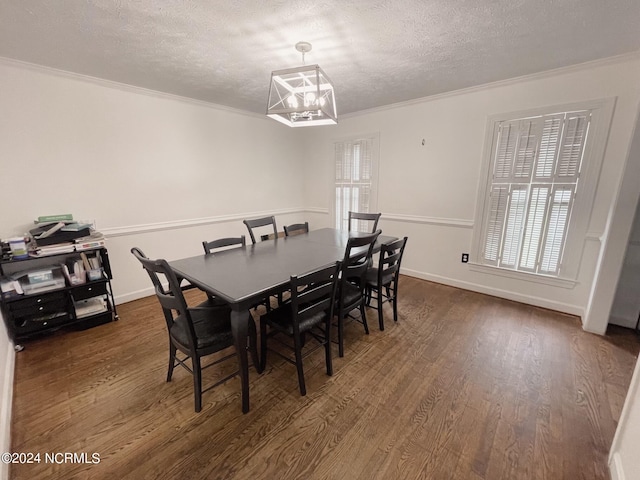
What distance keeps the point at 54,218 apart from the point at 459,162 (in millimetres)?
4395

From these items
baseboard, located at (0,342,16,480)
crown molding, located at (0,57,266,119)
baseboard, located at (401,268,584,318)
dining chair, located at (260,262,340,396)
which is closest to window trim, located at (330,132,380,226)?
baseboard, located at (401,268,584,318)

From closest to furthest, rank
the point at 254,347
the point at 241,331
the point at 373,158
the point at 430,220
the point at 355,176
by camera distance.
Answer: the point at 241,331
the point at 254,347
the point at 430,220
the point at 373,158
the point at 355,176

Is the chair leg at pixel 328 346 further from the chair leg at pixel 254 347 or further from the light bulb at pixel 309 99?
the light bulb at pixel 309 99

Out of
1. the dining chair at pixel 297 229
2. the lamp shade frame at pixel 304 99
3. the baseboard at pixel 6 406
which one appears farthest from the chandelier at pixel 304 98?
the baseboard at pixel 6 406

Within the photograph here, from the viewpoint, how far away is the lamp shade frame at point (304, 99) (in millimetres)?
1840

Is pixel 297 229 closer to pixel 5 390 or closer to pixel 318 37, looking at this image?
pixel 318 37

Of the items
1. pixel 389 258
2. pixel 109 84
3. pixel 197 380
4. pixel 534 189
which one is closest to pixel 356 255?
pixel 389 258

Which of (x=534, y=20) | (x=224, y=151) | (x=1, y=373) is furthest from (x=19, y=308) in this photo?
(x=534, y=20)

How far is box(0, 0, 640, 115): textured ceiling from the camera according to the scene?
5.18ft

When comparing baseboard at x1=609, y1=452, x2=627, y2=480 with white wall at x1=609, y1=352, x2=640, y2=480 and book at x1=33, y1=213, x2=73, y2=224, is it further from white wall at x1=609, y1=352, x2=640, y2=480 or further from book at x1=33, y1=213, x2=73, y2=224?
book at x1=33, y1=213, x2=73, y2=224

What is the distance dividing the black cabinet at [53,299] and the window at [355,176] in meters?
3.29

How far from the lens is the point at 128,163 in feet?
9.52

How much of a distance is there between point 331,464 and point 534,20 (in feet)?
9.70

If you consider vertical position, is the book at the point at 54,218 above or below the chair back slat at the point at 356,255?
above
